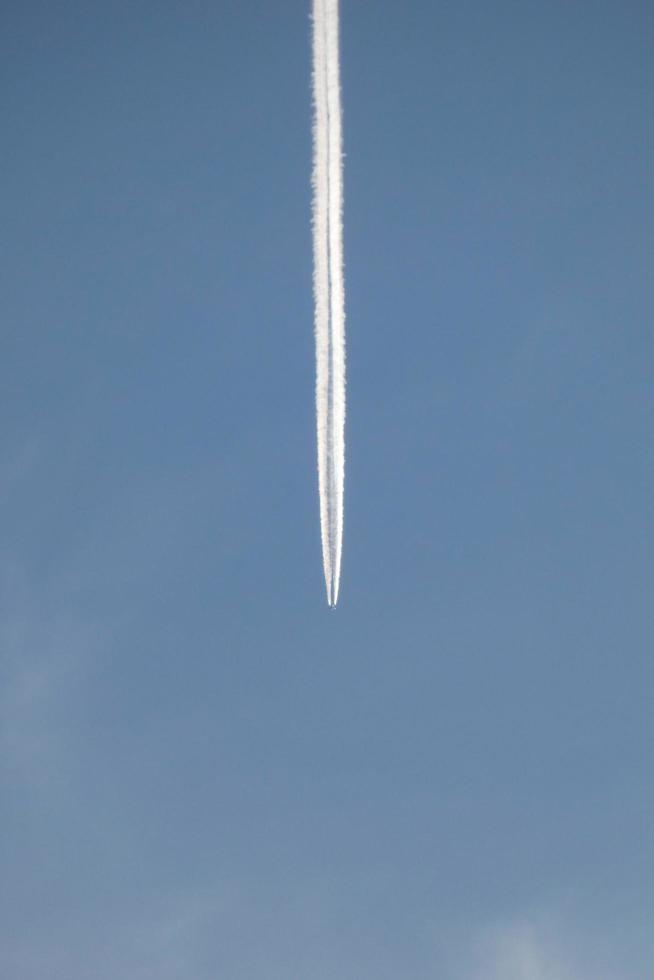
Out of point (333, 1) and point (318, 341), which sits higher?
point (333, 1)

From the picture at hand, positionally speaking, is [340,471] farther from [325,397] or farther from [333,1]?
[333,1]

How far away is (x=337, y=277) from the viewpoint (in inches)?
5797

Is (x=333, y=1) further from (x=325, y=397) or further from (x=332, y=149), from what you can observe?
(x=325, y=397)

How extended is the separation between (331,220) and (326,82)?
17.5ft

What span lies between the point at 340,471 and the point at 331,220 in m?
9.77

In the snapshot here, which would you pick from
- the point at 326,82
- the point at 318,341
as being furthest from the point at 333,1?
the point at 318,341

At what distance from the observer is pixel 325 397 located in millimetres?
148000

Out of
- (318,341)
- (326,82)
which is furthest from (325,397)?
(326,82)

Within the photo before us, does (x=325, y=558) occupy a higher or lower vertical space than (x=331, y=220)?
lower

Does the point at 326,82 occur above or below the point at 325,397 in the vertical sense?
above

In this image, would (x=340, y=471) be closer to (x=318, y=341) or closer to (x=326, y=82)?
(x=318, y=341)

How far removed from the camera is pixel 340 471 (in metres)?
148

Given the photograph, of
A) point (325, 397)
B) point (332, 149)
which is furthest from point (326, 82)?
point (325, 397)

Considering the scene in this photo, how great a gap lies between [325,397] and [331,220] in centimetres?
686
